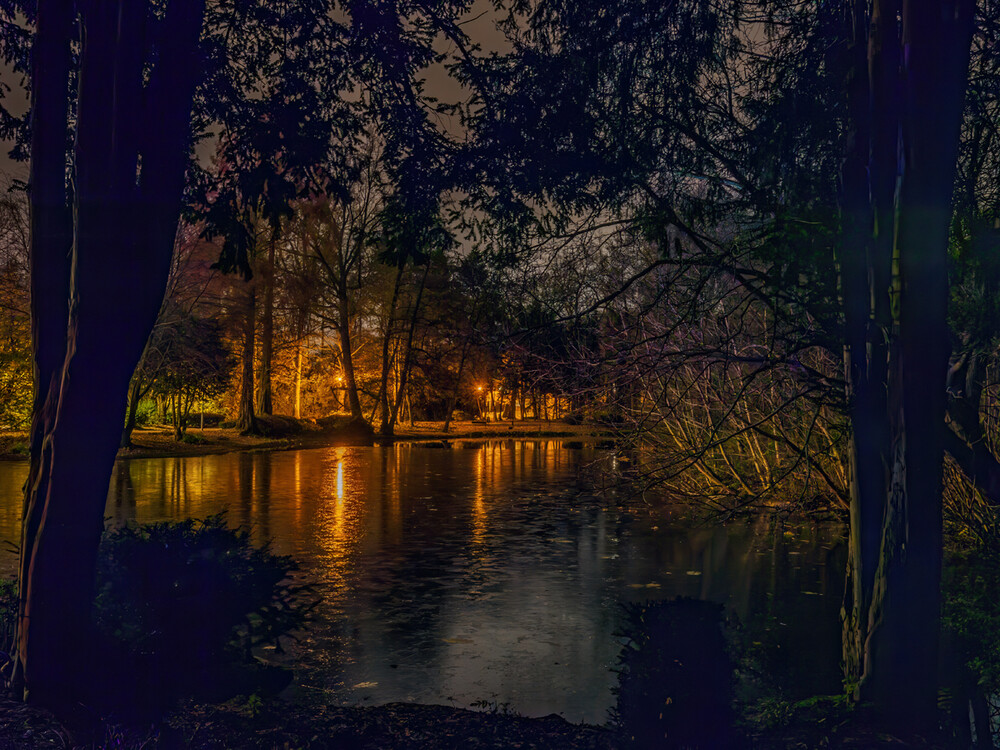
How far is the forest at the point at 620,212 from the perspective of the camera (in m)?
6.38

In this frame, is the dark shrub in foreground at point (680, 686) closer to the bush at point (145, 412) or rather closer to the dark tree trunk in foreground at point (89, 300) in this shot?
the dark tree trunk in foreground at point (89, 300)

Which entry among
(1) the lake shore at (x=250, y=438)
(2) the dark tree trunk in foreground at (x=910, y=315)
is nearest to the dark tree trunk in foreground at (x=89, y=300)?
(2) the dark tree trunk in foreground at (x=910, y=315)

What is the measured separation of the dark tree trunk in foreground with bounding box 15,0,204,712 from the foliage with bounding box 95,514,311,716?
293 millimetres

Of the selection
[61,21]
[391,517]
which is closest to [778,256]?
[61,21]

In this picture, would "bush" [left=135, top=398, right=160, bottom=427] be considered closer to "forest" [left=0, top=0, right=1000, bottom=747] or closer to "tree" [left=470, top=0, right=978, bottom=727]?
"forest" [left=0, top=0, right=1000, bottom=747]

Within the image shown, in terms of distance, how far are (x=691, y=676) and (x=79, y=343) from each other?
433cm

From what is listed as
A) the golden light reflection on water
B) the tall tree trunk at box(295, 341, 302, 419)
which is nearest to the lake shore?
the golden light reflection on water

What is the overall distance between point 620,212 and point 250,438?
36.2 m

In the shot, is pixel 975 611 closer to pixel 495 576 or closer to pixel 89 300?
pixel 495 576

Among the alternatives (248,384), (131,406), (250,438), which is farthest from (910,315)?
(248,384)

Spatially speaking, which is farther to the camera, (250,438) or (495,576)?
(250,438)

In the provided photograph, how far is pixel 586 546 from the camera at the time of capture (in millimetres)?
14859

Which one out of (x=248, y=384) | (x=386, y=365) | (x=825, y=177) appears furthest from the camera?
(x=386, y=365)

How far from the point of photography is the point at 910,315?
6.27 metres
